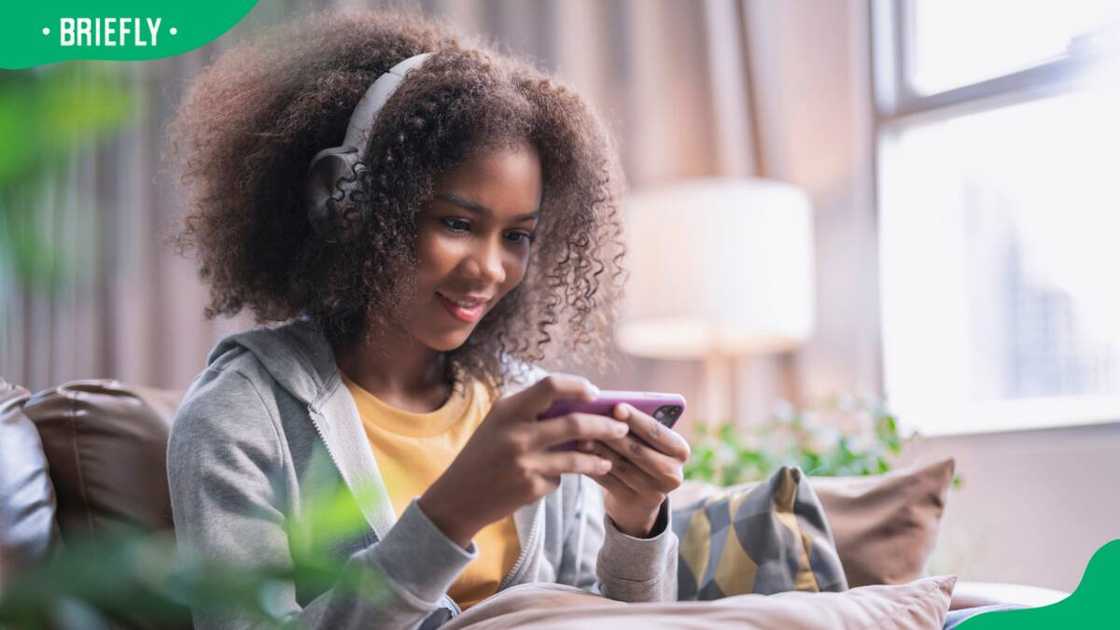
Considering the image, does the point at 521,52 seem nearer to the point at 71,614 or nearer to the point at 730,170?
the point at 730,170

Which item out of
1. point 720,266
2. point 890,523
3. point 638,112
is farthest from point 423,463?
point 638,112

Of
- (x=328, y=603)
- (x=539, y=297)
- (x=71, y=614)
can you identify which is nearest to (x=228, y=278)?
(x=539, y=297)

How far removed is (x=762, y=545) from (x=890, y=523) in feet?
0.56

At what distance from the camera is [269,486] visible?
3.69 feet

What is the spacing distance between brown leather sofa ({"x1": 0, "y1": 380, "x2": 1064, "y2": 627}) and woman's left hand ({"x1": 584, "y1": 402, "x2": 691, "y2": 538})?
0.36m

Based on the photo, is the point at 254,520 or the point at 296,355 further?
the point at 296,355

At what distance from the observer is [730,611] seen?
91 centimetres

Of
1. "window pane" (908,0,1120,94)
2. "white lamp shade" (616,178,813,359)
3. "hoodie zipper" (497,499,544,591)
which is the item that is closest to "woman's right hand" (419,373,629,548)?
"hoodie zipper" (497,499,544,591)

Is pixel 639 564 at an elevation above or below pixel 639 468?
below

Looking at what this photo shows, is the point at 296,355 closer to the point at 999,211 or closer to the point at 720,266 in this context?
the point at 720,266

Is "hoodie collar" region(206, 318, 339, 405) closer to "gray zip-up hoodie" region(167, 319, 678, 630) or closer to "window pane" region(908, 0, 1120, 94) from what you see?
"gray zip-up hoodie" region(167, 319, 678, 630)

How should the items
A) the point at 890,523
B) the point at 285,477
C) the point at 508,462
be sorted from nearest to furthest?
1. the point at 508,462
2. the point at 285,477
3. the point at 890,523

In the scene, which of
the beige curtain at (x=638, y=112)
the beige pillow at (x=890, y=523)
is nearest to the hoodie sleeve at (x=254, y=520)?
the beige pillow at (x=890, y=523)

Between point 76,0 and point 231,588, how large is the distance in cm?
285
